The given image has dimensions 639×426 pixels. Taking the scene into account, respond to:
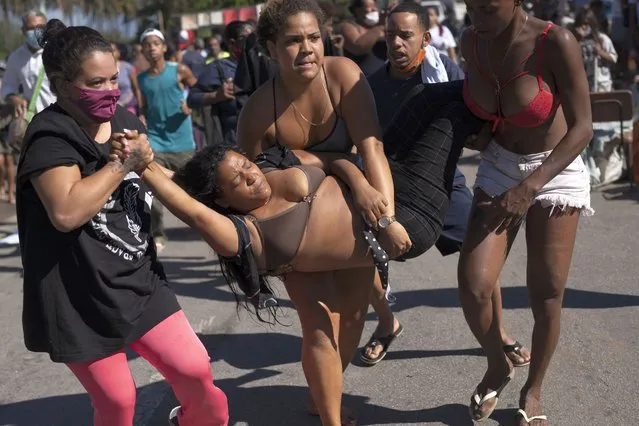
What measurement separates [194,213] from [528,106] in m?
1.41

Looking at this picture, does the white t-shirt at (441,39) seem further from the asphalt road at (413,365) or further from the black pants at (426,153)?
the black pants at (426,153)

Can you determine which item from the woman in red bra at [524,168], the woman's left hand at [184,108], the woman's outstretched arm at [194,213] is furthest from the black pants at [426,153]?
the woman's left hand at [184,108]

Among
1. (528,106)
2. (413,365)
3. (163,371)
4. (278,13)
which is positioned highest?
(278,13)

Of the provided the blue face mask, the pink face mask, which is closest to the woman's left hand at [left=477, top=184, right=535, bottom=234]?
the pink face mask

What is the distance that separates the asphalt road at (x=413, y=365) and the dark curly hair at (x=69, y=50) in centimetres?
195

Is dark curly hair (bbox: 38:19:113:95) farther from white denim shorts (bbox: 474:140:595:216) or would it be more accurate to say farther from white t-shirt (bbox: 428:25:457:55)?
white t-shirt (bbox: 428:25:457:55)

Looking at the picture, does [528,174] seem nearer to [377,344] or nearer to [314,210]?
[314,210]

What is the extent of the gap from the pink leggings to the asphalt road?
1007 mm

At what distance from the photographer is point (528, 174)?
3814 mm

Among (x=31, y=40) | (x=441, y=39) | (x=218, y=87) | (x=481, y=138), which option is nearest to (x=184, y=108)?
(x=218, y=87)

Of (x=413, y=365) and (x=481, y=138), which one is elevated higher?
(x=481, y=138)

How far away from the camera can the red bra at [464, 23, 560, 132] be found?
11.9 ft

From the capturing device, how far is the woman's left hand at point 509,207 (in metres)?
3.64

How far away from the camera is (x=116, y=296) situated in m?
3.21
